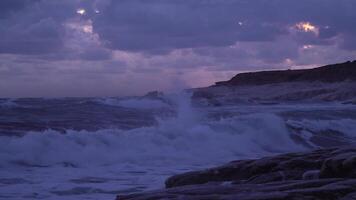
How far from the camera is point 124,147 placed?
587 inches

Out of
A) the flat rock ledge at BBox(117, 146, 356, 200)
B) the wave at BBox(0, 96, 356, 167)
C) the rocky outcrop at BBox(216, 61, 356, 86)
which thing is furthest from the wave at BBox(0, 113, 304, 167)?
the rocky outcrop at BBox(216, 61, 356, 86)

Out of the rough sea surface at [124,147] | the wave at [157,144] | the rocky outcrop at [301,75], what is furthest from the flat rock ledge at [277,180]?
the rocky outcrop at [301,75]

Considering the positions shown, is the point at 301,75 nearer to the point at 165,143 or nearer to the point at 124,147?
the point at 165,143

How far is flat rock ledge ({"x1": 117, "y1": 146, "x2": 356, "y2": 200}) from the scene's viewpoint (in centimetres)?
467

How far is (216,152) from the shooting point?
626 inches

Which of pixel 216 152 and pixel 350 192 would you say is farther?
pixel 216 152

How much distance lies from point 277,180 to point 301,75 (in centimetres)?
6671

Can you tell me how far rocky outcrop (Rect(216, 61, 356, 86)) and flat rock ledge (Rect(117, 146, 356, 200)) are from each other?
54510 millimetres

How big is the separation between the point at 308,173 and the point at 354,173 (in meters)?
0.87

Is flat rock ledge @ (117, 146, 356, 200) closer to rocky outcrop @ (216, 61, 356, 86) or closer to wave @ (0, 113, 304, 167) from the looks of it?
wave @ (0, 113, 304, 167)

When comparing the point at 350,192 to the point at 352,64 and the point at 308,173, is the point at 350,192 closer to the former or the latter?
the point at 308,173

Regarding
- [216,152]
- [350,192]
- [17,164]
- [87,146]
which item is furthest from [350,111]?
[350,192]

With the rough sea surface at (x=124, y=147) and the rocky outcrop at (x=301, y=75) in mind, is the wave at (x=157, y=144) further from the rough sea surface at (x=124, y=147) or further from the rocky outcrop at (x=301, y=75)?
the rocky outcrop at (x=301, y=75)

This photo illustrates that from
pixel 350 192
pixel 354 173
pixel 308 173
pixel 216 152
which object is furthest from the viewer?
pixel 216 152
